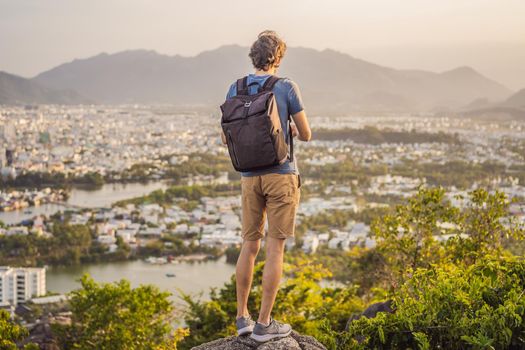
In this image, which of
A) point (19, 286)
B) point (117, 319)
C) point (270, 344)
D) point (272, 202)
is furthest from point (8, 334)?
point (19, 286)

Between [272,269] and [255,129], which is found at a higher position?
[255,129]

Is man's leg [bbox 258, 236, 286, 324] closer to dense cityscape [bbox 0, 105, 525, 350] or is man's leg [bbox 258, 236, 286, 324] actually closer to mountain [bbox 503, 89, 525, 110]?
dense cityscape [bbox 0, 105, 525, 350]

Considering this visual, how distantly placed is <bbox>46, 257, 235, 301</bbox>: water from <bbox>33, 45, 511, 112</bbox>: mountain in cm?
6809

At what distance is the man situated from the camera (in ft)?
6.77

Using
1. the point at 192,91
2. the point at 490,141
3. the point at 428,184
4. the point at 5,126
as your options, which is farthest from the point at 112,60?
the point at 428,184

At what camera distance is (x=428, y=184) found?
82.1ft

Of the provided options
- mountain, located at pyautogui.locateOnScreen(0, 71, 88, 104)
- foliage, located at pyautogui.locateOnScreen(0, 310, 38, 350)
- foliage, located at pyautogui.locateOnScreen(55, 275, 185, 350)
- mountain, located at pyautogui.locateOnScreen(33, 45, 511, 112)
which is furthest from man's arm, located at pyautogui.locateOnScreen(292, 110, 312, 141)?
mountain, located at pyautogui.locateOnScreen(33, 45, 511, 112)

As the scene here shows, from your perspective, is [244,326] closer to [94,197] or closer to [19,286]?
[19,286]

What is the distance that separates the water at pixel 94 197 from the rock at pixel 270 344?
19494 mm

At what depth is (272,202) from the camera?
2117 millimetres

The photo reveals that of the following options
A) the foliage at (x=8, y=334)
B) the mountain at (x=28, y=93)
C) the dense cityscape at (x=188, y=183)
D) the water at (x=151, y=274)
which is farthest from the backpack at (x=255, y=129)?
the mountain at (x=28, y=93)

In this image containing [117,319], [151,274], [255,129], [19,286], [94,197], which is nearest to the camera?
[255,129]

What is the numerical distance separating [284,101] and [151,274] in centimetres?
1279

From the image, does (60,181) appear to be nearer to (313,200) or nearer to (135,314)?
(313,200)
